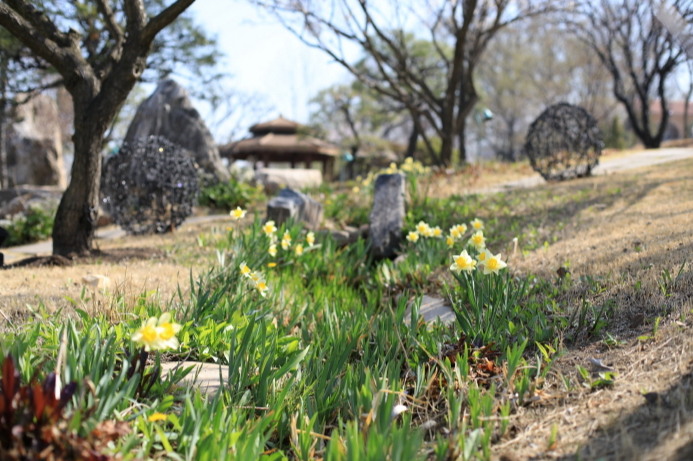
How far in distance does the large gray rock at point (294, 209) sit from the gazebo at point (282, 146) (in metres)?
14.4

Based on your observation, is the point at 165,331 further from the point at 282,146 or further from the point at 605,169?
the point at 282,146

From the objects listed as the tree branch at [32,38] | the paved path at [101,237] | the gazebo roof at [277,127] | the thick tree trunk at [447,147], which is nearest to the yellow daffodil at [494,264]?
the tree branch at [32,38]

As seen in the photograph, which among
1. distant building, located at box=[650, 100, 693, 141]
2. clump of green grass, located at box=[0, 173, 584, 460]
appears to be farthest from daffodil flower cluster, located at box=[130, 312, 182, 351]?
distant building, located at box=[650, 100, 693, 141]

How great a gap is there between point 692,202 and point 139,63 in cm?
559

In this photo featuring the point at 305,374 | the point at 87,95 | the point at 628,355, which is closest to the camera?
the point at 628,355

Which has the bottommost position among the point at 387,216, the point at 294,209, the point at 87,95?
the point at 387,216

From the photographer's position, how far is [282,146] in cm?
2222

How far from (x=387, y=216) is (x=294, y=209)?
1186 millimetres

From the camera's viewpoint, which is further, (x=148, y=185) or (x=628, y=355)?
(x=148, y=185)

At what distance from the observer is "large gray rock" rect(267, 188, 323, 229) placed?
590 cm

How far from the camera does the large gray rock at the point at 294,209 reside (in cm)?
590

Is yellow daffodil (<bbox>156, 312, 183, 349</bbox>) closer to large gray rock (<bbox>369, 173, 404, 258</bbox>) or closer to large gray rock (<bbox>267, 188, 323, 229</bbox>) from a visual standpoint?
large gray rock (<bbox>267, 188, 323, 229</bbox>)

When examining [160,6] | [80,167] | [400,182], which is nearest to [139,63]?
[80,167]

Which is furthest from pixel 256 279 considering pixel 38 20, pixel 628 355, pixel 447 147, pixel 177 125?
pixel 447 147
